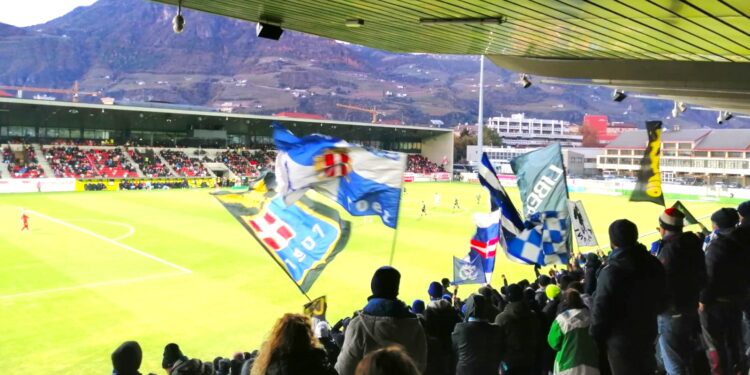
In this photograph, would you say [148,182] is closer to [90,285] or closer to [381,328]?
[90,285]

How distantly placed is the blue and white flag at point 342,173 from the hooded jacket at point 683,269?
2867 mm

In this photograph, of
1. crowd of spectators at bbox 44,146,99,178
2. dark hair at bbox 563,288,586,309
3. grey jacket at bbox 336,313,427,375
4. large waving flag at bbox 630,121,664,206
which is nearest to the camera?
grey jacket at bbox 336,313,427,375

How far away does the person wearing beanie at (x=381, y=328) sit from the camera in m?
3.96

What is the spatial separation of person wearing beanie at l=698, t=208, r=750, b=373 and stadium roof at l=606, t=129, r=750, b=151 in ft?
281

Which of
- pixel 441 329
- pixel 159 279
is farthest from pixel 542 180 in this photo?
pixel 159 279

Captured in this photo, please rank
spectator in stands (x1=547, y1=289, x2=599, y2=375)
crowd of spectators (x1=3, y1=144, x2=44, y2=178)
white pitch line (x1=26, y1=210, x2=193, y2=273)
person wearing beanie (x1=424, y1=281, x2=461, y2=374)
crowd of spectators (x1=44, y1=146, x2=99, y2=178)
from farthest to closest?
crowd of spectators (x1=44, y1=146, x2=99, y2=178), crowd of spectators (x1=3, y1=144, x2=44, y2=178), white pitch line (x1=26, y1=210, x2=193, y2=273), person wearing beanie (x1=424, y1=281, x2=461, y2=374), spectator in stands (x1=547, y1=289, x2=599, y2=375)

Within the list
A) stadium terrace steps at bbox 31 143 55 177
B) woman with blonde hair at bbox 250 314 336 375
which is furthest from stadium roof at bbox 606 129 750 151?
woman with blonde hair at bbox 250 314 336 375

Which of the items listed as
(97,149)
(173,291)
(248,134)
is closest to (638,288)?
(173,291)

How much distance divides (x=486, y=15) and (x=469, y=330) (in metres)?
4.17

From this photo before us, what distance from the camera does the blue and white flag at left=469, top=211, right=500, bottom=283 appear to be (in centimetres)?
1021

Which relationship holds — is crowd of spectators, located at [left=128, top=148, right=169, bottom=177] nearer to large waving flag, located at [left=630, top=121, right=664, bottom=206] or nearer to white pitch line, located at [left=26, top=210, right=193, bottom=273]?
white pitch line, located at [left=26, top=210, right=193, bottom=273]

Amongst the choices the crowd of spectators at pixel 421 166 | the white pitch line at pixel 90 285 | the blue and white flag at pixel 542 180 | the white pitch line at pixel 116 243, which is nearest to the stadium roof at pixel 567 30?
the blue and white flag at pixel 542 180

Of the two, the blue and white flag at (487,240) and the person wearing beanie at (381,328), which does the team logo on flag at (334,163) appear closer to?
the person wearing beanie at (381,328)

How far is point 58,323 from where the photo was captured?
43.8ft
